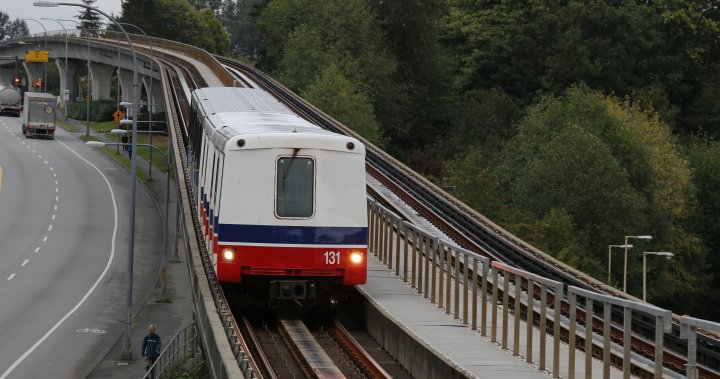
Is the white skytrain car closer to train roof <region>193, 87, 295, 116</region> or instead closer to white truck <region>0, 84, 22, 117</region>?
train roof <region>193, 87, 295, 116</region>

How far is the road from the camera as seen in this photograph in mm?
40781

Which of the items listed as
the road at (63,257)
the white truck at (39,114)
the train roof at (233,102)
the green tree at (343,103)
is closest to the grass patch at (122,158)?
the road at (63,257)

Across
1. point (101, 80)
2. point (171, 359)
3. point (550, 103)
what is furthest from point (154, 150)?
point (171, 359)

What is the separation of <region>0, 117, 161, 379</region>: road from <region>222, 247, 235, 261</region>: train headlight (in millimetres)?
13028

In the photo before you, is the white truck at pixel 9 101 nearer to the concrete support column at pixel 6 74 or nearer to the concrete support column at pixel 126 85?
the concrete support column at pixel 126 85

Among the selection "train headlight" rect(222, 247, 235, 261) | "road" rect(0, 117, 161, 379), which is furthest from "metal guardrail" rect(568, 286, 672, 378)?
"road" rect(0, 117, 161, 379)

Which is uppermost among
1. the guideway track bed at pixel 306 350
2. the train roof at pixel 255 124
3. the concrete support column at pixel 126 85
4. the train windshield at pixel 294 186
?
the concrete support column at pixel 126 85

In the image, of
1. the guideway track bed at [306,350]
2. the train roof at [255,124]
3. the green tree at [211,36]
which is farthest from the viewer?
the green tree at [211,36]

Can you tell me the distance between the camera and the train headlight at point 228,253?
24.8m

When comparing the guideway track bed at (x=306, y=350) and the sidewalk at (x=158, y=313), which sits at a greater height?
the guideway track bed at (x=306, y=350)

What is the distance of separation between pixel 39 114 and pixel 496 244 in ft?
234

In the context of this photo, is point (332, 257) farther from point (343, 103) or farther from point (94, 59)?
point (94, 59)

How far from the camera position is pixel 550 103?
87.6 m

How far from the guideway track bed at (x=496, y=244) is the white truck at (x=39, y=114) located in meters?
37.6
